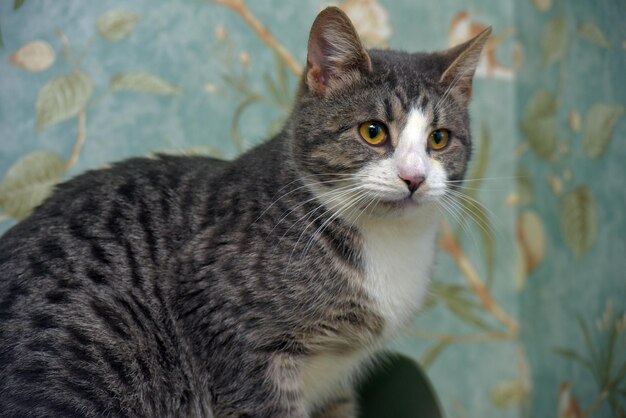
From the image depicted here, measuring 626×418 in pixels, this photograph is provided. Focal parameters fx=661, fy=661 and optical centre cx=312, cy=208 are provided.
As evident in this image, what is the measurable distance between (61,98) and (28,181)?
0.21 m

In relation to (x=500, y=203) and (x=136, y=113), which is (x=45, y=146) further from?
(x=500, y=203)

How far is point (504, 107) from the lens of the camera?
197 centimetres

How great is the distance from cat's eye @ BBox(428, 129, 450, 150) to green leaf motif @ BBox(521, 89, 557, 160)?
2.42 feet

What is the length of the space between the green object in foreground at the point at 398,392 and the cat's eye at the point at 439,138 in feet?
1.43

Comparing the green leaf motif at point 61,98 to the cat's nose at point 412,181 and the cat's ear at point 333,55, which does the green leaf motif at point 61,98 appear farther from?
the cat's nose at point 412,181

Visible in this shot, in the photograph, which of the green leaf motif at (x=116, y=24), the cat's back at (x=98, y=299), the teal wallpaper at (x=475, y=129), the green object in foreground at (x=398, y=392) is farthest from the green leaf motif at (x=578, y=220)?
the green leaf motif at (x=116, y=24)

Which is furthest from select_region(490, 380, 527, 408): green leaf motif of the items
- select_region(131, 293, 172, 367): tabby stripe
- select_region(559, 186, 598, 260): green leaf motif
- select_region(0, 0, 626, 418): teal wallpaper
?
select_region(131, 293, 172, 367): tabby stripe

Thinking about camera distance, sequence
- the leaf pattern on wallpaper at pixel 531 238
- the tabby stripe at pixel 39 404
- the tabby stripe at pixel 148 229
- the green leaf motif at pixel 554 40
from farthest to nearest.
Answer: the leaf pattern on wallpaper at pixel 531 238
the green leaf motif at pixel 554 40
the tabby stripe at pixel 148 229
the tabby stripe at pixel 39 404

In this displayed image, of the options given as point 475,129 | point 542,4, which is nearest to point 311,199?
point 475,129

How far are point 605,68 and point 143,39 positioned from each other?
1100 mm

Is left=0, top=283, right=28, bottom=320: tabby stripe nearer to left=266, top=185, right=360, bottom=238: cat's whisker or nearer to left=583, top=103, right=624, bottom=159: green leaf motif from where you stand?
left=266, top=185, right=360, bottom=238: cat's whisker

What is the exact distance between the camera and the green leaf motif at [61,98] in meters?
1.57

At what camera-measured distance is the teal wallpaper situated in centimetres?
155

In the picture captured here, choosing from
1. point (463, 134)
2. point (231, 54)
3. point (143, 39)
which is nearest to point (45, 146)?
point (143, 39)
